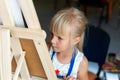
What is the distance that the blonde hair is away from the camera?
4.24ft

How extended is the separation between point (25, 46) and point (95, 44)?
80 centimetres

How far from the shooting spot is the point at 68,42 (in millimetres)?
1347

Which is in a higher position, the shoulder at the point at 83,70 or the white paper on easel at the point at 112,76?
the shoulder at the point at 83,70

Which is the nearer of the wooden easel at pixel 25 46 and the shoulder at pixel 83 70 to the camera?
the wooden easel at pixel 25 46

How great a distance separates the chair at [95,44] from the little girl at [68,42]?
1.07ft

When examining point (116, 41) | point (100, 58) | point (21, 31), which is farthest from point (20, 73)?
point (116, 41)

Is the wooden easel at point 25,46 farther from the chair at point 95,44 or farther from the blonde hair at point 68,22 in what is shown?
the chair at point 95,44

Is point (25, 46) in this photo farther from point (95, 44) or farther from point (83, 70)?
point (95, 44)

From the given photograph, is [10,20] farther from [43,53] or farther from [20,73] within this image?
[20,73]

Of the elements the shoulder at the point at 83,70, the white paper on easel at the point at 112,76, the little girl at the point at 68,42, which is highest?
the little girl at the point at 68,42

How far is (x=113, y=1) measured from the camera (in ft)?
15.3

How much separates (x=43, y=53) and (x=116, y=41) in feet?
8.56

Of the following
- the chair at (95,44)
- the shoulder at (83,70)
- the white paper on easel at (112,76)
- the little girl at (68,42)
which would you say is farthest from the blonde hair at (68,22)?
the chair at (95,44)

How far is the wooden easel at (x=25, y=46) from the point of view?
1.00 metres
